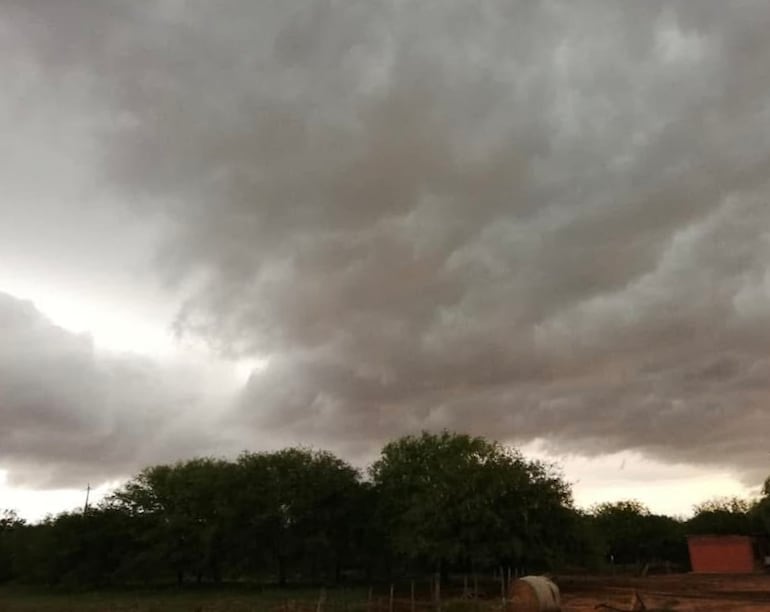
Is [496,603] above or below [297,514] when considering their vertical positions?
below

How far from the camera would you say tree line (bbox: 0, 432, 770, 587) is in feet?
168

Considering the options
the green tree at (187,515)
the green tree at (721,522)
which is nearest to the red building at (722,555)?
the green tree at (721,522)

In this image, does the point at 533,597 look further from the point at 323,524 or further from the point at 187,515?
the point at 187,515

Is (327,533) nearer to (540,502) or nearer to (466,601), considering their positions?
(540,502)

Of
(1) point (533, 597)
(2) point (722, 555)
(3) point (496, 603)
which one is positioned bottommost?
(3) point (496, 603)

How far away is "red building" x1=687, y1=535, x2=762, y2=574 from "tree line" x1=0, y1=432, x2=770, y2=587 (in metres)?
19.3

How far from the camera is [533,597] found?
2931cm

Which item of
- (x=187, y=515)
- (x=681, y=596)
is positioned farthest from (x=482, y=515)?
(x=187, y=515)

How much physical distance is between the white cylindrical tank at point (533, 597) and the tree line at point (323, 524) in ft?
62.4

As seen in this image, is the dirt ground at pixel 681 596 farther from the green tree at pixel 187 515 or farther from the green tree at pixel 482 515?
the green tree at pixel 187 515

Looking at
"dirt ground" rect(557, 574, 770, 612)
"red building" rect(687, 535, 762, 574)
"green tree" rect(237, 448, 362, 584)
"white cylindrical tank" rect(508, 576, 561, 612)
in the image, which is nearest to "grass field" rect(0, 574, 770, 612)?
"dirt ground" rect(557, 574, 770, 612)

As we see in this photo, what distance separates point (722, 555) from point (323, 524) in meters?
44.3

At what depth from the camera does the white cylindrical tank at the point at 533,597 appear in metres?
29.1

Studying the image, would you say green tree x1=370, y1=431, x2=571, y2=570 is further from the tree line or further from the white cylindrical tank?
the white cylindrical tank
